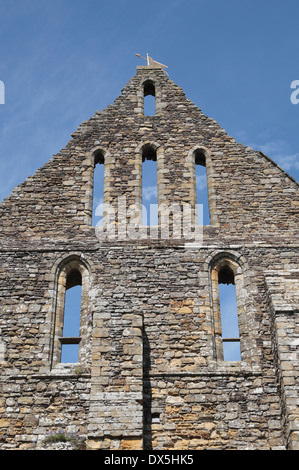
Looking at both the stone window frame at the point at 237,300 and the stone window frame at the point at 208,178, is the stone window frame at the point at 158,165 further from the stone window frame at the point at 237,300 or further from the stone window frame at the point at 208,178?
the stone window frame at the point at 237,300

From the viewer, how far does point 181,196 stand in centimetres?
1908

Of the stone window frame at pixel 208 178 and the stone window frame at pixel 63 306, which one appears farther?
the stone window frame at pixel 208 178

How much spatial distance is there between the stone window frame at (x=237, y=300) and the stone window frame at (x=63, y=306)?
8.46ft

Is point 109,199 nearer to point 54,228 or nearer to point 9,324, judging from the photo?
point 54,228

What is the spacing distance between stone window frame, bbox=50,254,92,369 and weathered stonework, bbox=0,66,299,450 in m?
0.03

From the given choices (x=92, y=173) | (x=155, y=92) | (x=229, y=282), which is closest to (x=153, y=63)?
(x=155, y=92)

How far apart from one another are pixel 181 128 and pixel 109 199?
2.76m

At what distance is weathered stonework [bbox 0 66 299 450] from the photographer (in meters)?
15.5

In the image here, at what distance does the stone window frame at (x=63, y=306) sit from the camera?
16.7m

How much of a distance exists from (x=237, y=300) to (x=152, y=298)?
70.4 inches

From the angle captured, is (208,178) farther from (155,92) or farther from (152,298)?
(152,298)

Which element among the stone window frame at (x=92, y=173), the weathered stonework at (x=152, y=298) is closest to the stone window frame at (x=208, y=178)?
the weathered stonework at (x=152, y=298)

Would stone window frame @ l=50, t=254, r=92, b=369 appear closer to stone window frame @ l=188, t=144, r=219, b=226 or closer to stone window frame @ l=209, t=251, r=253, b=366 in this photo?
stone window frame @ l=209, t=251, r=253, b=366

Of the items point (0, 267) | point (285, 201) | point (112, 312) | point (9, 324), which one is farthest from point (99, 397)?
point (285, 201)
